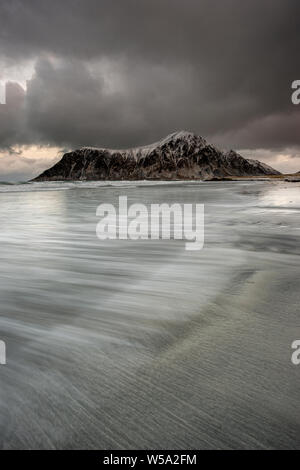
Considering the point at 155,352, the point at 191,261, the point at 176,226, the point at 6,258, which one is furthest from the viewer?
the point at 176,226

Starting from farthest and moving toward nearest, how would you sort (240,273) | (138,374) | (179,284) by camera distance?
(240,273)
(179,284)
(138,374)

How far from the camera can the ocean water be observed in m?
1.12

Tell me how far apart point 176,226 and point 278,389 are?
5.15m

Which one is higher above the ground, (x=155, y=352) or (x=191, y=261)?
(x=191, y=261)

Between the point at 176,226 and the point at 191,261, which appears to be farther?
the point at 176,226

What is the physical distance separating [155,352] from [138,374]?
21 centimetres

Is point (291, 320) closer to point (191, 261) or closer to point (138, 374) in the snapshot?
point (138, 374)

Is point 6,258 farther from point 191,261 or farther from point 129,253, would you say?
point 191,261

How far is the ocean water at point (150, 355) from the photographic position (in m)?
1.12

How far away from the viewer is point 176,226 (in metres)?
6.38

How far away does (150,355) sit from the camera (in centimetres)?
160

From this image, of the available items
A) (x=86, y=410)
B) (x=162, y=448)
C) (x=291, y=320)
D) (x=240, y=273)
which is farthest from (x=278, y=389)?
(x=240, y=273)
